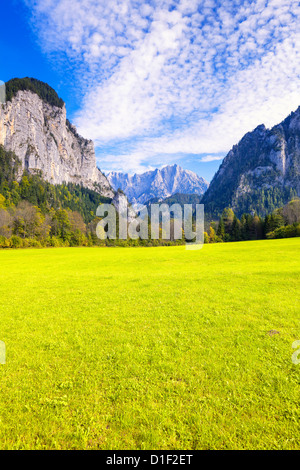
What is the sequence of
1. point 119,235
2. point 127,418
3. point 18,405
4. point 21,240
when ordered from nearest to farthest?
point 127,418, point 18,405, point 21,240, point 119,235

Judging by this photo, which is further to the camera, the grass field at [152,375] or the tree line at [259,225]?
the tree line at [259,225]

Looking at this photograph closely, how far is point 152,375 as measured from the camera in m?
Result: 6.27

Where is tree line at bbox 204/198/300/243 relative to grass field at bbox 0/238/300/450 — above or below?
above

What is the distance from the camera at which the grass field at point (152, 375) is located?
14.4ft

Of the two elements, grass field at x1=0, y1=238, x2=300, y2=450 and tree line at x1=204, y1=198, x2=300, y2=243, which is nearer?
grass field at x1=0, y1=238, x2=300, y2=450

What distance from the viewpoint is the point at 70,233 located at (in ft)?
338

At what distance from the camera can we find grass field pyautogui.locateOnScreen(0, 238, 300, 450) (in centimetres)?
438

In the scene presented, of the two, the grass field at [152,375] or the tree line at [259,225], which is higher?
the tree line at [259,225]

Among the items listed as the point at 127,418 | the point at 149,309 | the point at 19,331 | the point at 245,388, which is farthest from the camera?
the point at 149,309

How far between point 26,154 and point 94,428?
782ft
